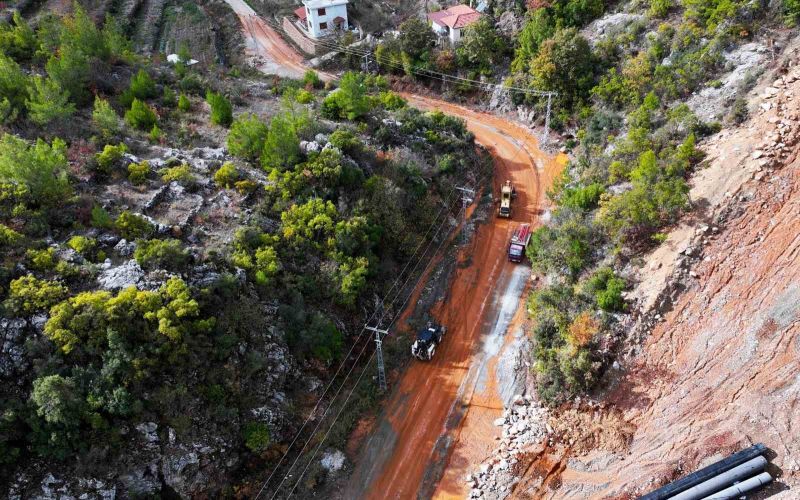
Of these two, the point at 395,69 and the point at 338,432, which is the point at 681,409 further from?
the point at 395,69

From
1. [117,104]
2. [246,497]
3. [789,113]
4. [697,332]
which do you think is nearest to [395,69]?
[117,104]

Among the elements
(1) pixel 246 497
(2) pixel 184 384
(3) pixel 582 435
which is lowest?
(1) pixel 246 497

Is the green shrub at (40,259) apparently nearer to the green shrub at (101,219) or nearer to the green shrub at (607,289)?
the green shrub at (101,219)

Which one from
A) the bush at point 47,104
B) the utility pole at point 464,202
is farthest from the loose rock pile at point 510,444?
the bush at point 47,104

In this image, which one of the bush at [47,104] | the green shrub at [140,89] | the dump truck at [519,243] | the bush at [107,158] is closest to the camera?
the bush at [107,158]

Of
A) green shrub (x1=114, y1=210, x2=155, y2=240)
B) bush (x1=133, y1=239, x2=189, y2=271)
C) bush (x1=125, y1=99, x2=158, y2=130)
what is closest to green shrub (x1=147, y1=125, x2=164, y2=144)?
bush (x1=125, y1=99, x2=158, y2=130)

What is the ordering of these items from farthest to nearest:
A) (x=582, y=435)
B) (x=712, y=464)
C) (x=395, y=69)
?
1. (x=395, y=69)
2. (x=582, y=435)
3. (x=712, y=464)
